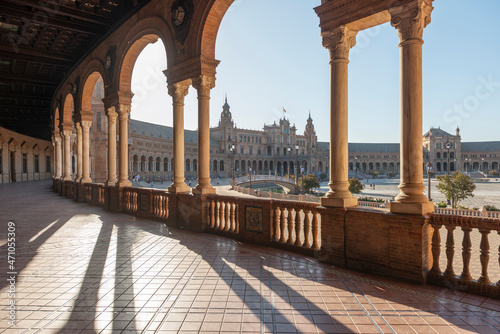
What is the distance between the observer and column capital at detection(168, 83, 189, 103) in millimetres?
8773

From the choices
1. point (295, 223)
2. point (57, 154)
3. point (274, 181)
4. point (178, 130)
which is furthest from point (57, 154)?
point (274, 181)

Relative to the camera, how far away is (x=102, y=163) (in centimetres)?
4062

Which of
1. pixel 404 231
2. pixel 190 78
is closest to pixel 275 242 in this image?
pixel 404 231

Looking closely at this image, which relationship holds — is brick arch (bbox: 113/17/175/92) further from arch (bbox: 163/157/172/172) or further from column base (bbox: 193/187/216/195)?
arch (bbox: 163/157/172/172)

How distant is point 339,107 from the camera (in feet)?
18.0

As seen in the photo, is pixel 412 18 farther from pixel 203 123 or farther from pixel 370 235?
pixel 203 123

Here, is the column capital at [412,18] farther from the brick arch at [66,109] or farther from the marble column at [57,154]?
the marble column at [57,154]

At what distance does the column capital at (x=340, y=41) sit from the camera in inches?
210

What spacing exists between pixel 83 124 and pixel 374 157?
111 m

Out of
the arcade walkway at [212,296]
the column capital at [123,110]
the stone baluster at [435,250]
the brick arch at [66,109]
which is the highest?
the brick arch at [66,109]

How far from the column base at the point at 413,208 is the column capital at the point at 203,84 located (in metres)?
5.37

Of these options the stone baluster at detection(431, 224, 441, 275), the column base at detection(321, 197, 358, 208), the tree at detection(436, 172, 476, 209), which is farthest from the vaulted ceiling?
the tree at detection(436, 172, 476, 209)

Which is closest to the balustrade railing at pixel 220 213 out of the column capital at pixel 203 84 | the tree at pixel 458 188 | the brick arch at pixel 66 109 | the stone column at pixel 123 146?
the column capital at pixel 203 84

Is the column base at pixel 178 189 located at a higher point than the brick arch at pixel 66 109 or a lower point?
lower
